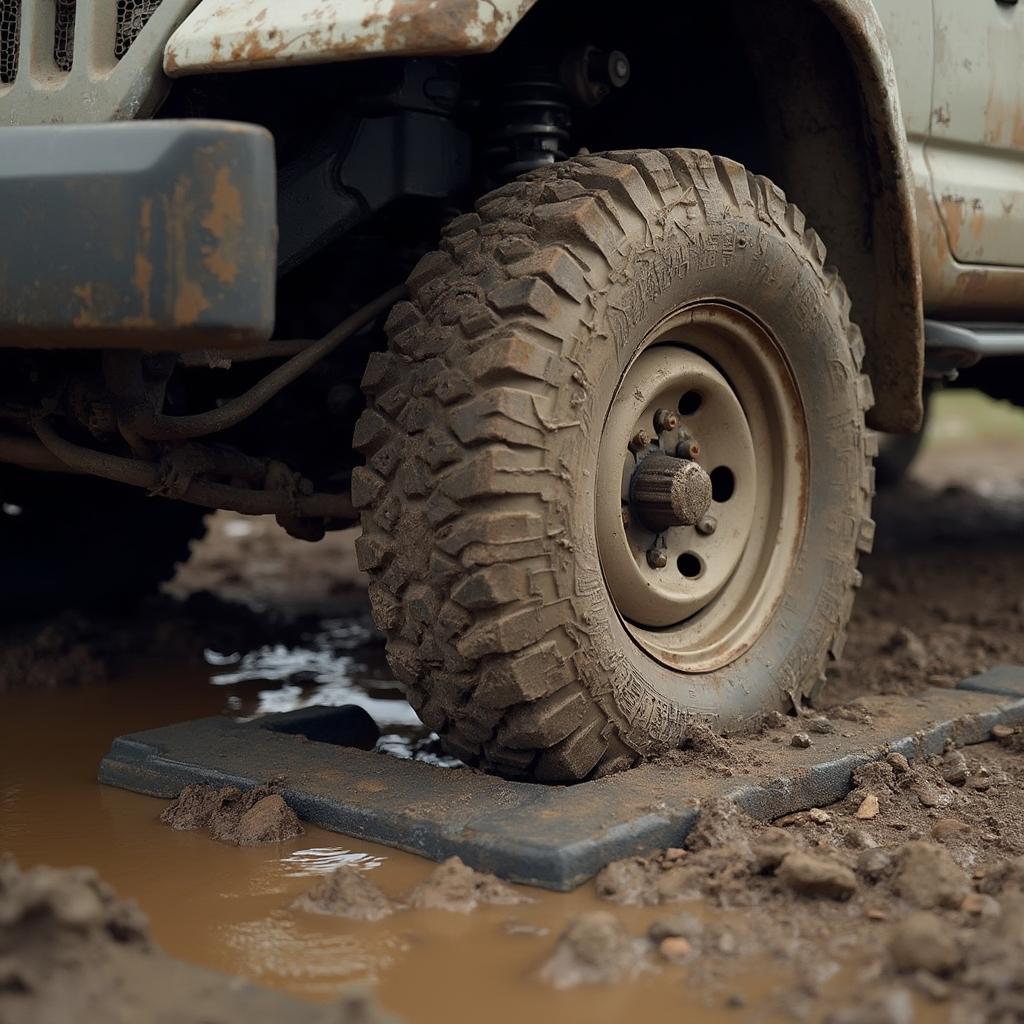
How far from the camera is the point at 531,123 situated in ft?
8.07

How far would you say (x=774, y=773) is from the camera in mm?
2227

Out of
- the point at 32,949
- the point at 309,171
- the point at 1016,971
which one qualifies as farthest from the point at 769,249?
the point at 32,949

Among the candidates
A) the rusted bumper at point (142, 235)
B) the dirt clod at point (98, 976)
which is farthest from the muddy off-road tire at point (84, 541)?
the dirt clod at point (98, 976)

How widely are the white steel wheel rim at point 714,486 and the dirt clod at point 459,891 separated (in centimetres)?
57

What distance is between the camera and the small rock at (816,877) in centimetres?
180

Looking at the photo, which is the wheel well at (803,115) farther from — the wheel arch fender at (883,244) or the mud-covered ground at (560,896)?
the mud-covered ground at (560,896)

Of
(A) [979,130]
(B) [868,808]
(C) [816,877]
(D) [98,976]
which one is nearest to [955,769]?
(B) [868,808]

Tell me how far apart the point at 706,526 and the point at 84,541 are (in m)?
1.72

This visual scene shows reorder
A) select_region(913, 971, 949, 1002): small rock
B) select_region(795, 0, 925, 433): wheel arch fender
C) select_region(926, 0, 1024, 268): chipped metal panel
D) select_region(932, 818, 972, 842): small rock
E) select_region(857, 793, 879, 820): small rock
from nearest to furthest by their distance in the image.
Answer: select_region(913, 971, 949, 1002): small rock → select_region(932, 818, 972, 842): small rock → select_region(857, 793, 879, 820): small rock → select_region(795, 0, 925, 433): wheel arch fender → select_region(926, 0, 1024, 268): chipped metal panel

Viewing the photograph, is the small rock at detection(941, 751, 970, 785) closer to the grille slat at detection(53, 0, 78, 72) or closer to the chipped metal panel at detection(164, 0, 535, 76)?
the chipped metal panel at detection(164, 0, 535, 76)

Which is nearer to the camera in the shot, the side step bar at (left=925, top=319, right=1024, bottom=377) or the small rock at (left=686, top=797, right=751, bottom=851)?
the small rock at (left=686, top=797, right=751, bottom=851)

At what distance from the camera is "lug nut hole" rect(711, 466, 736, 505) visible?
2.68m

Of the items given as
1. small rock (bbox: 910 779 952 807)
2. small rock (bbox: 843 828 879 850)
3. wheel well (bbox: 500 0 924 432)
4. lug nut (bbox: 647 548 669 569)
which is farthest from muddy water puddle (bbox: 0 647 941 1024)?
wheel well (bbox: 500 0 924 432)

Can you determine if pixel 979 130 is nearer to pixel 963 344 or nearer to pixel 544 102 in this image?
pixel 963 344
